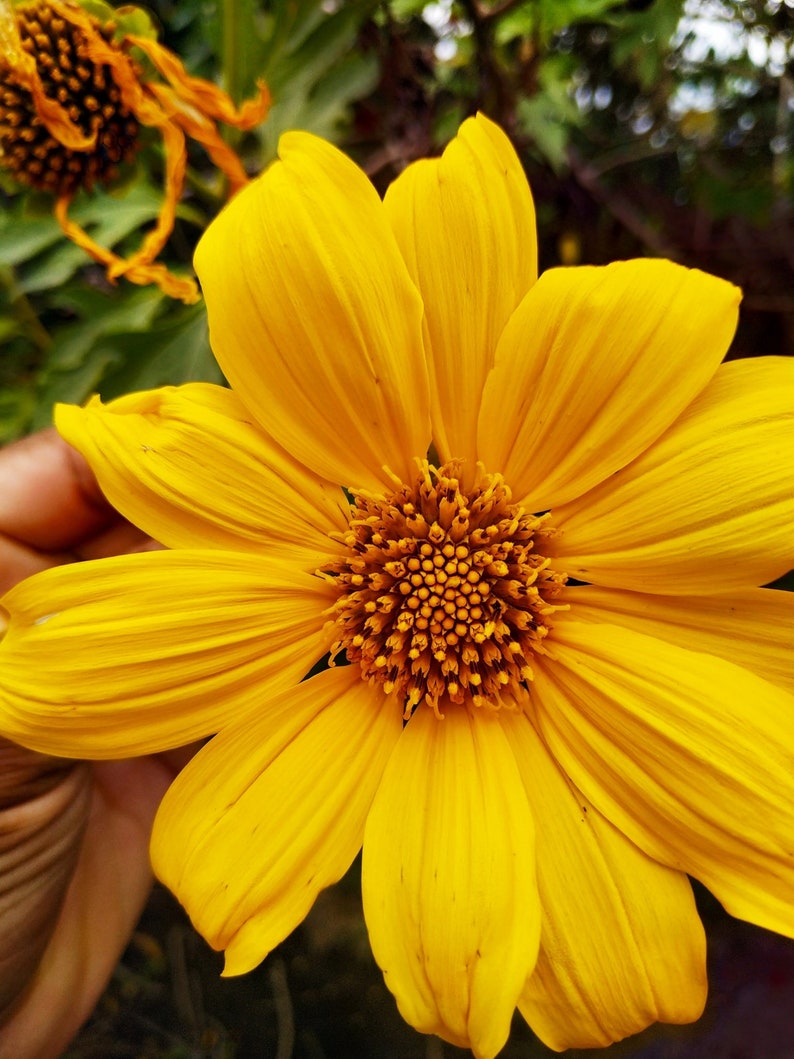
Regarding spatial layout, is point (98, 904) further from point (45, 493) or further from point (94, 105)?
point (94, 105)

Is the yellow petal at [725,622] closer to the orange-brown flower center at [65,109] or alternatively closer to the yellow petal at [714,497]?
the yellow petal at [714,497]

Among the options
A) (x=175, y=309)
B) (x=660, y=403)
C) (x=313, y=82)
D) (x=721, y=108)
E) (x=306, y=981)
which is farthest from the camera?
Answer: (x=306, y=981)

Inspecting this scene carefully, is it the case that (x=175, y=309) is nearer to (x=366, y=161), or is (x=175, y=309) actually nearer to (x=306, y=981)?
(x=366, y=161)

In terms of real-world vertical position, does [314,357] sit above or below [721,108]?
below

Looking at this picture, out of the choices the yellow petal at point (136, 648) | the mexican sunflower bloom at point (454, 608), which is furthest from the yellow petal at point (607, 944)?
the yellow petal at point (136, 648)

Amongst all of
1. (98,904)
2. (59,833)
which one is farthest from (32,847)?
(98,904)

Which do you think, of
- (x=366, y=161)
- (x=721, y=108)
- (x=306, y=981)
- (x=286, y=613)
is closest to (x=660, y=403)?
(x=286, y=613)
